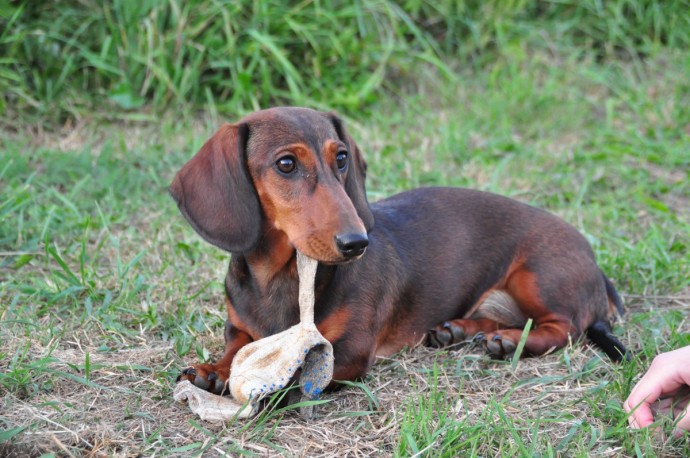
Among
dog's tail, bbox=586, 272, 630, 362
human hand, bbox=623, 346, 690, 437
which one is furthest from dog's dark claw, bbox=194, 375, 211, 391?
dog's tail, bbox=586, 272, 630, 362

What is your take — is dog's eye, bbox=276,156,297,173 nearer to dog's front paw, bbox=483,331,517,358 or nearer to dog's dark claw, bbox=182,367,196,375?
dog's dark claw, bbox=182,367,196,375

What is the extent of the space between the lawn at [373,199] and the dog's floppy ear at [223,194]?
0.53 metres

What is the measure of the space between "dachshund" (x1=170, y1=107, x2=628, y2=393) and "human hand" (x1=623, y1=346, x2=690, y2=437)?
470mm

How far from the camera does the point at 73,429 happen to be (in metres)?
2.51

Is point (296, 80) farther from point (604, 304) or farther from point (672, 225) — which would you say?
point (604, 304)

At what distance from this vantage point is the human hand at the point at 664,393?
7.86 feet

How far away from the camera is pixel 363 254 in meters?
2.84

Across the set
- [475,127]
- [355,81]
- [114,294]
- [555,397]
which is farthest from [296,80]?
[555,397]

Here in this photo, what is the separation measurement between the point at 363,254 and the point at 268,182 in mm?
403

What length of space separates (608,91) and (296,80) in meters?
2.55

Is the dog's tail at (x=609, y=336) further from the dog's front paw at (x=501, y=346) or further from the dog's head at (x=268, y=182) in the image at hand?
the dog's head at (x=268, y=182)

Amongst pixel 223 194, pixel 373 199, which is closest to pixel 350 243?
pixel 223 194

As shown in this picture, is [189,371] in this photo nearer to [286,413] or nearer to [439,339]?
[286,413]

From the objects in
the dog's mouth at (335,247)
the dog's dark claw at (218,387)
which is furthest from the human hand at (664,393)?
the dog's dark claw at (218,387)
